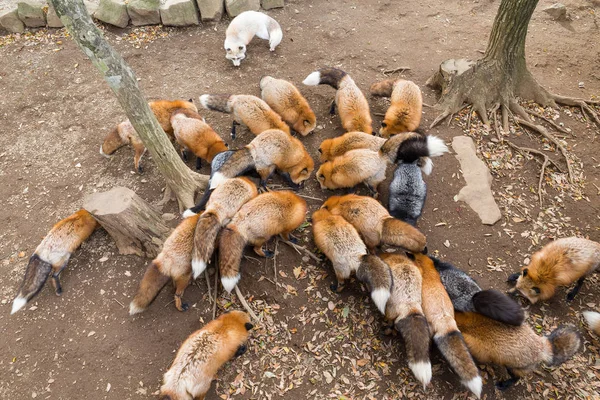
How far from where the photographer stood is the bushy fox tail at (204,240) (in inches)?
173

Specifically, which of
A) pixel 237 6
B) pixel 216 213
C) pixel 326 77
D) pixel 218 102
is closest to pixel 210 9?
pixel 237 6

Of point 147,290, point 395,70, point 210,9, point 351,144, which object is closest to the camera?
point 147,290

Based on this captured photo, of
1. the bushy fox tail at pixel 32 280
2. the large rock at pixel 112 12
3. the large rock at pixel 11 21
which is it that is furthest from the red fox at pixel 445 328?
the large rock at pixel 11 21

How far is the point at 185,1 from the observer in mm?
9062

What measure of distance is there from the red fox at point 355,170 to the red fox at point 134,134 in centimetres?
283

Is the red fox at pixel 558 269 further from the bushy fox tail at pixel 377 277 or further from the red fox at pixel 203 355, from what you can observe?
the red fox at pixel 203 355

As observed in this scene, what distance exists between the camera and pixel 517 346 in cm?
404

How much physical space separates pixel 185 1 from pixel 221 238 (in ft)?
23.5

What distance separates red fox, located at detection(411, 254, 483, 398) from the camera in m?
3.95

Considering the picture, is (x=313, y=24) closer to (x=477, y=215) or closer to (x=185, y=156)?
(x=185, y=156)

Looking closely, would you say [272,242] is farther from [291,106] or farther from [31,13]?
[31,13]

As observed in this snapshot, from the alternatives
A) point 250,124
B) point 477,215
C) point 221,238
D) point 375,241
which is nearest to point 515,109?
point 477,215

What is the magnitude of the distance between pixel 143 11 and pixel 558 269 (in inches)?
393

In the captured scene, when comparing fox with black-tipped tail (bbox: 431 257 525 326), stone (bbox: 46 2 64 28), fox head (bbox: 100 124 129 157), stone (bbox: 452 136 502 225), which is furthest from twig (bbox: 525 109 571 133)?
stone (bbox: 46 2 64 28)
